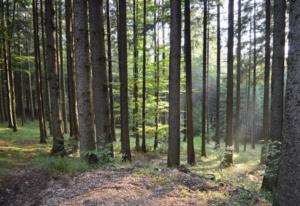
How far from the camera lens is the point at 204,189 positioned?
230 inches

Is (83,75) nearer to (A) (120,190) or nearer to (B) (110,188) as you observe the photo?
(B) (110,188)

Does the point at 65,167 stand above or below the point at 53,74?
below

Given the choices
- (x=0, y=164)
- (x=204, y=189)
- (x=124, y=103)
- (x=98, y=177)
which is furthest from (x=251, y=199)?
(x=0, y=164)

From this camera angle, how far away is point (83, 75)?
7254 millimetres

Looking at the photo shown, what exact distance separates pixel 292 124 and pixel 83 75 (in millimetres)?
5412

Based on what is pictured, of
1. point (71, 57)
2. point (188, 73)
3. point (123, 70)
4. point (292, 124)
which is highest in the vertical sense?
point (71, 57)

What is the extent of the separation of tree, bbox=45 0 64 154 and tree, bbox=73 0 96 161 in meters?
3.35

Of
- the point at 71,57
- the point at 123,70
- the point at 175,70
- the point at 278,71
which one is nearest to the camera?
the point at 278,71

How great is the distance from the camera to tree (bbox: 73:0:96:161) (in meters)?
7.16

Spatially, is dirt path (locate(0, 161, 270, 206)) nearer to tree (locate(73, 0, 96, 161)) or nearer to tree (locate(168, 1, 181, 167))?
tree (locate(73, 0, 96, 161))

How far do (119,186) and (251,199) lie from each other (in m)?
2.73

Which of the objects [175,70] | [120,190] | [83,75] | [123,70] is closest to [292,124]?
[120,190]

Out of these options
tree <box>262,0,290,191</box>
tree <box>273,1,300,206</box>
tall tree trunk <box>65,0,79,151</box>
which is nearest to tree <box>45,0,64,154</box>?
tall tree trunk <box>65,0,79,151</box>

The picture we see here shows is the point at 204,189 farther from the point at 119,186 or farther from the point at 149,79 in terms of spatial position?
the point at 149,79
